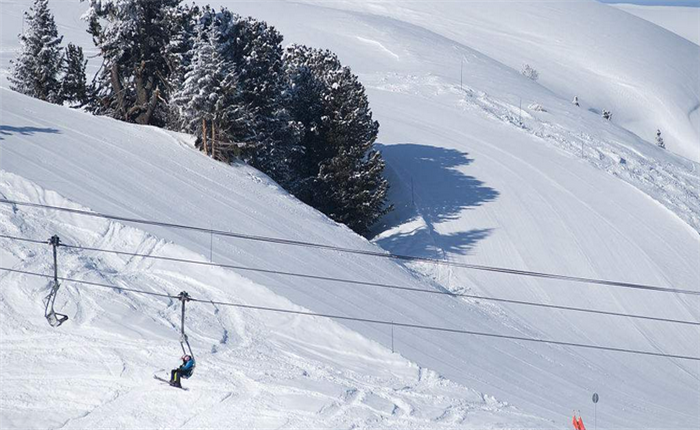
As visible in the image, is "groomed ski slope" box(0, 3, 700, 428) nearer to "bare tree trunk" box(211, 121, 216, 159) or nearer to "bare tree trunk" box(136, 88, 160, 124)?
"bare tree trunk" box(211, 121, 216, 159)

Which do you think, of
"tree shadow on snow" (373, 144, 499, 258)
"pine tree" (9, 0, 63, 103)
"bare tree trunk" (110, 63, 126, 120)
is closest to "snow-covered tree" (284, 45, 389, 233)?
"tree shadow on snow" (373, 144, 499, 258)

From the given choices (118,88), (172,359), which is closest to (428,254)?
(118,88)

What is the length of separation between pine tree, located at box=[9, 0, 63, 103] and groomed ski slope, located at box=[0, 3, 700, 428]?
7925 mm

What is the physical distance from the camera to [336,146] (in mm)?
40625

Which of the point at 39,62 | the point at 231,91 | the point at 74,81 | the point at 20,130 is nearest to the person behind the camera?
the point at 20,130

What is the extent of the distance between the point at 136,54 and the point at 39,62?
7.04m

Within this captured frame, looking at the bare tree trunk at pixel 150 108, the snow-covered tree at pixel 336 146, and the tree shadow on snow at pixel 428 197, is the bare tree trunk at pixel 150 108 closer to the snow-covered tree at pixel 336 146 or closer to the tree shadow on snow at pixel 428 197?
the snow-covered tree at pixel 336 146

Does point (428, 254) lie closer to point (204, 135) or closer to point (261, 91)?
point (261, 91)

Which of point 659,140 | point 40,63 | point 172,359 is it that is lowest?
point 172,359

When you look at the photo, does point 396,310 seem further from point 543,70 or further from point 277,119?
point 543,70

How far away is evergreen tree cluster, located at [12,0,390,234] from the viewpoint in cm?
3553

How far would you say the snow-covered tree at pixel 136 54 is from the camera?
38000 millimetres

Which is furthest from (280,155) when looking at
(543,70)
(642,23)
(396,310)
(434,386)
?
(642,23)

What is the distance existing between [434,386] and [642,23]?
436 ft
